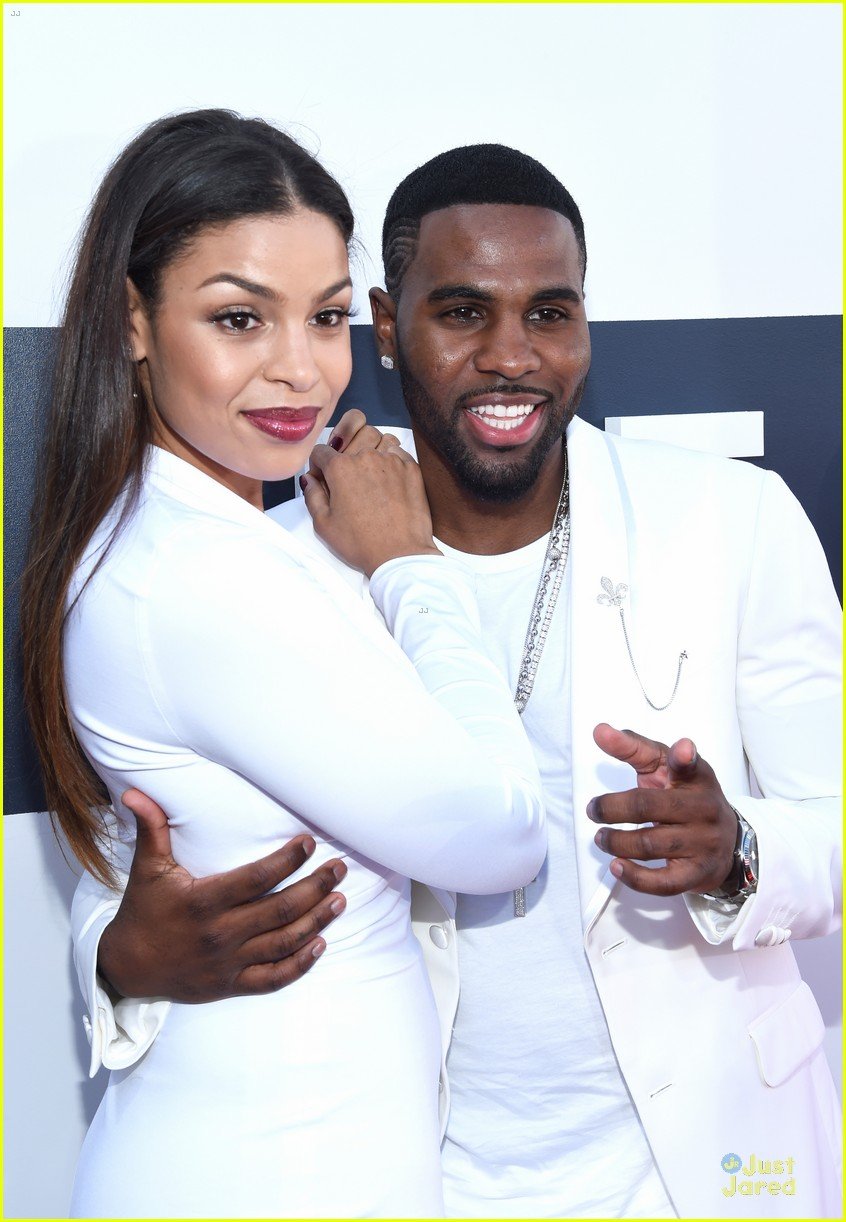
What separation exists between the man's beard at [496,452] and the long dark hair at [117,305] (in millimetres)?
435

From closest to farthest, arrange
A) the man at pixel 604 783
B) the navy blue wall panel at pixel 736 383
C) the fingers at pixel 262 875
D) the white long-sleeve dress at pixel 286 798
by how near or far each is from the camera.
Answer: the white long-sleeve dress at pixel 286 798
the fingers at pixel 262 875
the man at pixel 604 783
the navy blue wall panel at pixel 736 383

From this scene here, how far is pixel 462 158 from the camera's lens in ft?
6.63

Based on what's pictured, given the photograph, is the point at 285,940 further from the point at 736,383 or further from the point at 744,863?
the point at 736,383

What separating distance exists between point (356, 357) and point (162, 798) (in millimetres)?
1243

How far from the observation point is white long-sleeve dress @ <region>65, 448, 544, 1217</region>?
52.6 inches

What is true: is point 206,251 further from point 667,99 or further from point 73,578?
point 667,99

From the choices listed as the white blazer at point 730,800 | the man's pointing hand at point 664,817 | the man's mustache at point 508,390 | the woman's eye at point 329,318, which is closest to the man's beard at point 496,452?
the man's mustache at point 508,390

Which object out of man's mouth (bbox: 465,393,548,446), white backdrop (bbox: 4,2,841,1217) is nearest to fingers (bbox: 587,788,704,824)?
man's mouth (bbox: 465,393,548,446)

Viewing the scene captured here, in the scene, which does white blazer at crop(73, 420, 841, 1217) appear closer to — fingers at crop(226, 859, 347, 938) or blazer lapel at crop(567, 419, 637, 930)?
blazer lapel at crop(567, 419, 637, 930)

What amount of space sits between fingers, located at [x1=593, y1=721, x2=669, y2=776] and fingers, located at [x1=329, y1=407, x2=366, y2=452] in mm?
817

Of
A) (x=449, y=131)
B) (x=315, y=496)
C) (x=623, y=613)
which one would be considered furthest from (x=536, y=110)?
(x=623, y=613)

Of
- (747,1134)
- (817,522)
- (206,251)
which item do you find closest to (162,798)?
(206,251)

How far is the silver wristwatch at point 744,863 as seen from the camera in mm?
1537

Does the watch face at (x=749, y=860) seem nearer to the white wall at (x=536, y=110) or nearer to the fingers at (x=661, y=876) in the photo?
the fingers at (x=661, y=876)
